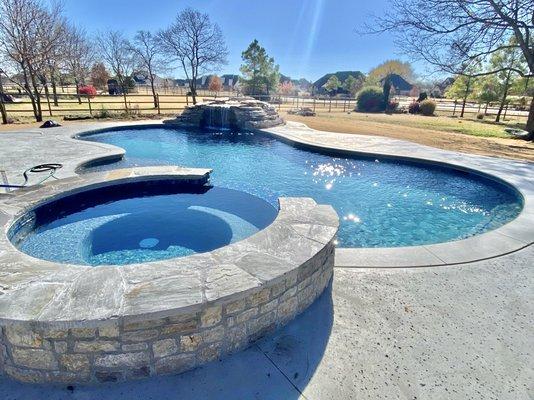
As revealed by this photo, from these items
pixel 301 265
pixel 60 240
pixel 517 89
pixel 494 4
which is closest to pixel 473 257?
pixel 301 265

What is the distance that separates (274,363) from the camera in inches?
88.4

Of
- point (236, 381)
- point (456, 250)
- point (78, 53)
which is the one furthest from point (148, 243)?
point (78, 53)

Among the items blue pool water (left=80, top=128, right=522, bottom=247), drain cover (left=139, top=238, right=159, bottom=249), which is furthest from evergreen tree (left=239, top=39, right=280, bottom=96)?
drain cover (left=139, top=238, right=159, bottom=249)

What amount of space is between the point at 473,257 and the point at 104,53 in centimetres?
4991

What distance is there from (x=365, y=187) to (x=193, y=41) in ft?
80.4

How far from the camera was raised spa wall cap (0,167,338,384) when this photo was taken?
1.93 meters

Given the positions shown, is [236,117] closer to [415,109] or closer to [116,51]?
[415,109]

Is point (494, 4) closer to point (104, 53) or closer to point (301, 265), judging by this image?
point (301, 265)

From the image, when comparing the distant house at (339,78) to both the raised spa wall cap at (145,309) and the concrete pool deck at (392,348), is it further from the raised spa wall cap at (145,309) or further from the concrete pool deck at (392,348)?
the raised spa wall cap at (145,309)

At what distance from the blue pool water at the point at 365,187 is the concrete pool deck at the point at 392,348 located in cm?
155

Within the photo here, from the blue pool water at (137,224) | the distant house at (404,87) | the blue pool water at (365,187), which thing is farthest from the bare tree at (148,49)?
the distant house at (404,87)

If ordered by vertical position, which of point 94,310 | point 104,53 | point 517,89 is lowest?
point 94,310

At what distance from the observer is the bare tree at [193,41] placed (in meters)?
25.7

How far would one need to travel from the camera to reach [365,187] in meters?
7.24
